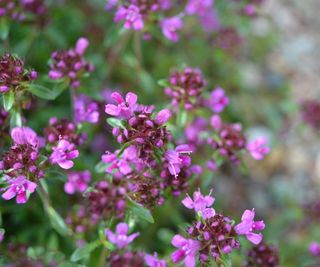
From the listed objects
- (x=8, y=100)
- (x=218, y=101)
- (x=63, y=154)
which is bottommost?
(x=218, y=101)

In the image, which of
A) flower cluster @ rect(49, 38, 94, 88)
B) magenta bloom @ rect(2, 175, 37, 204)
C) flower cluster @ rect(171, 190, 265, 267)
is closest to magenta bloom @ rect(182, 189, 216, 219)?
flower cluster @ rect(171, 190, 265, 267)

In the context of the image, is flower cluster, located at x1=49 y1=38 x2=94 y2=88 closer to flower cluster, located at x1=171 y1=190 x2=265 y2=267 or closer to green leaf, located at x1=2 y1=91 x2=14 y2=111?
green leaf, located at x1=2 y1=91 x2=14 y2=111

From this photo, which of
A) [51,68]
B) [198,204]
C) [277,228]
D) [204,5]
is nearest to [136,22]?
[51,68]

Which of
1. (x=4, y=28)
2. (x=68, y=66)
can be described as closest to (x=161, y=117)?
(x=68, y=66)

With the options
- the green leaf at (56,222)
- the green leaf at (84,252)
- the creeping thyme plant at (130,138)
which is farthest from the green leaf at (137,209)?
the green leaf at (56,222)

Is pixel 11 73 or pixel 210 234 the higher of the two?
pixel 11 73

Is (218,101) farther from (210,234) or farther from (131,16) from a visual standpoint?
(210,234)
